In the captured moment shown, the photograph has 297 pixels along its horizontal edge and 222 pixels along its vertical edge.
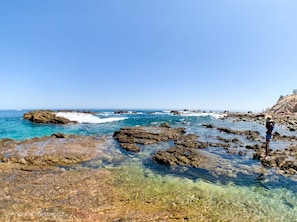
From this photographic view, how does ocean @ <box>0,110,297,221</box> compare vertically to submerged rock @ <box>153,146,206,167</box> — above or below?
below

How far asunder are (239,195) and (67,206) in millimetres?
6847

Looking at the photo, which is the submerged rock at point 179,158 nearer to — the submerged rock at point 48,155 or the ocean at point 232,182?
the ocean at point 232,182

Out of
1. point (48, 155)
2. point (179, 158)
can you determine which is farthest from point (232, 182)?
point (48, 155)

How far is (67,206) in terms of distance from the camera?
696cm

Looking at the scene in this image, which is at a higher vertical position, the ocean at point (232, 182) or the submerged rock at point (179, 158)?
the submerged rock at point (179, 158)

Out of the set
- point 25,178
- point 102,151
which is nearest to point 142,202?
point 25,178

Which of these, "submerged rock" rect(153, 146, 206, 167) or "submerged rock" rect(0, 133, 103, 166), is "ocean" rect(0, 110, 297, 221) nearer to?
"submerged rock" rect(153, 146, 206, 167)

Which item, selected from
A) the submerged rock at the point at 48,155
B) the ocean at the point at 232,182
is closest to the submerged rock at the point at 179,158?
the ocean at the point at 232,182

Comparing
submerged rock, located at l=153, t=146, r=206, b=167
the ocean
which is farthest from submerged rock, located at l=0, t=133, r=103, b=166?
submerged rock, located at l=153, t=146, r=206, b=167

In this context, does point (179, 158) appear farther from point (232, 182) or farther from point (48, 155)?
point (48, 155)

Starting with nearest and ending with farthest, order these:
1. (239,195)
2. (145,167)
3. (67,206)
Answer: (67,206) < (239,195) < (145,167)

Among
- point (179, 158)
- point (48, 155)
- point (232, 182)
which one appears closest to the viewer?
point (232, 182)

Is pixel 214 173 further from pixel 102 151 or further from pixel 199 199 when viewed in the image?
pixel 102 151

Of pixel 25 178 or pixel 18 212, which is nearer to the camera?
pixel 18 212
